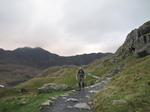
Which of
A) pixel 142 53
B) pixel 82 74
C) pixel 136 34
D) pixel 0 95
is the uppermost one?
pixel 136 34

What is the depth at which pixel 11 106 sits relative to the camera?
1327 centimetres

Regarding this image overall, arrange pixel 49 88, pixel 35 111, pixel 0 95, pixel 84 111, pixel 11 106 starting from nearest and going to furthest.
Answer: pixel 84 111 < pixel 35 111 < pixel 11 106 < pixel 49 88 < pixel 0 95

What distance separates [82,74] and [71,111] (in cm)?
1166

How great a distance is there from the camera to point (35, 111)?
10.7 m

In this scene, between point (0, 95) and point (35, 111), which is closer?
point (35, 111)

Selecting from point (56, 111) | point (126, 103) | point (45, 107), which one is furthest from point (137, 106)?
point (45, 107)

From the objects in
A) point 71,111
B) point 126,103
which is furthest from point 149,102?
point 71,111

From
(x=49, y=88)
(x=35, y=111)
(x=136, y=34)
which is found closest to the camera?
(x=35, y=111)

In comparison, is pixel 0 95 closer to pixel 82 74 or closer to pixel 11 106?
pixel 11 106

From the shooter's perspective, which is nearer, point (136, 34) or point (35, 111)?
point (35, 111)

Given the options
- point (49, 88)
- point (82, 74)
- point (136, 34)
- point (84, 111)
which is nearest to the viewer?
point (84, 111)

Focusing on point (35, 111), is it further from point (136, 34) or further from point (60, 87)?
point (136, 34)

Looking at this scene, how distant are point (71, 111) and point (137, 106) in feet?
17.2

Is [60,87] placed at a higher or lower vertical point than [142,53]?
lower
